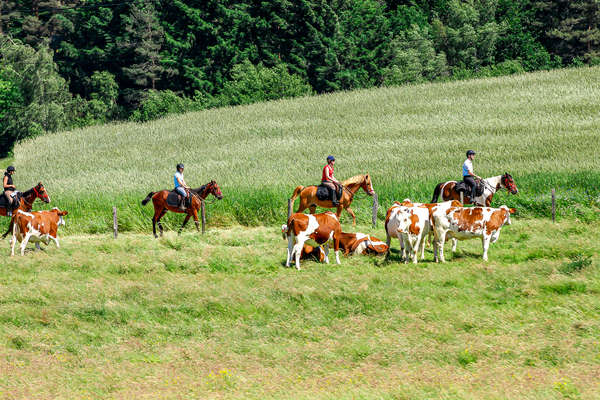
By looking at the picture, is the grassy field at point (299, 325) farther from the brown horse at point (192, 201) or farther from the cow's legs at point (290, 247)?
the brown horse at point (192, 201)

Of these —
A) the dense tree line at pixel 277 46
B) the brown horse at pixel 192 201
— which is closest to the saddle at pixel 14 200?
the brown horse at pixel 192 201

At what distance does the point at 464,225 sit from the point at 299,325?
6.30m

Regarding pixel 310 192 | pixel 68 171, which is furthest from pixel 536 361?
pixel 68 171

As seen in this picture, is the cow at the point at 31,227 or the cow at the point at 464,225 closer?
the cow at the point at 464,225

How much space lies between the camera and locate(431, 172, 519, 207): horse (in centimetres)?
2488

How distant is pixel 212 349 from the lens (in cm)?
1414

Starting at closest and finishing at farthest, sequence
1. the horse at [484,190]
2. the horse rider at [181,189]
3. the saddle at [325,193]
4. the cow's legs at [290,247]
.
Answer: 1. the cow's legs at [290,247]
2. the horse at [484,190]
3. the saddle at [325,193]
4. the horse rider at [181,189]

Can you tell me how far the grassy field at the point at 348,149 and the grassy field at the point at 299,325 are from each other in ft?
23.1

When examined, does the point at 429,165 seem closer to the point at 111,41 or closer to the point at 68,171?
the point at 68,171

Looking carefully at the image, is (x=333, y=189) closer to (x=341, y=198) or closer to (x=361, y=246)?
(x=341, y=198)

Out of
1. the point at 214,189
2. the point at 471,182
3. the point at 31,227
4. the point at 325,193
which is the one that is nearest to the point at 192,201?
the point at 214,189

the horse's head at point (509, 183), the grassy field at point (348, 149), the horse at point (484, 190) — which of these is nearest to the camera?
the horse at point (484, 190)

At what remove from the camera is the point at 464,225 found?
19.7 meters

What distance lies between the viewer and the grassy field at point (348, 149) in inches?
1117
